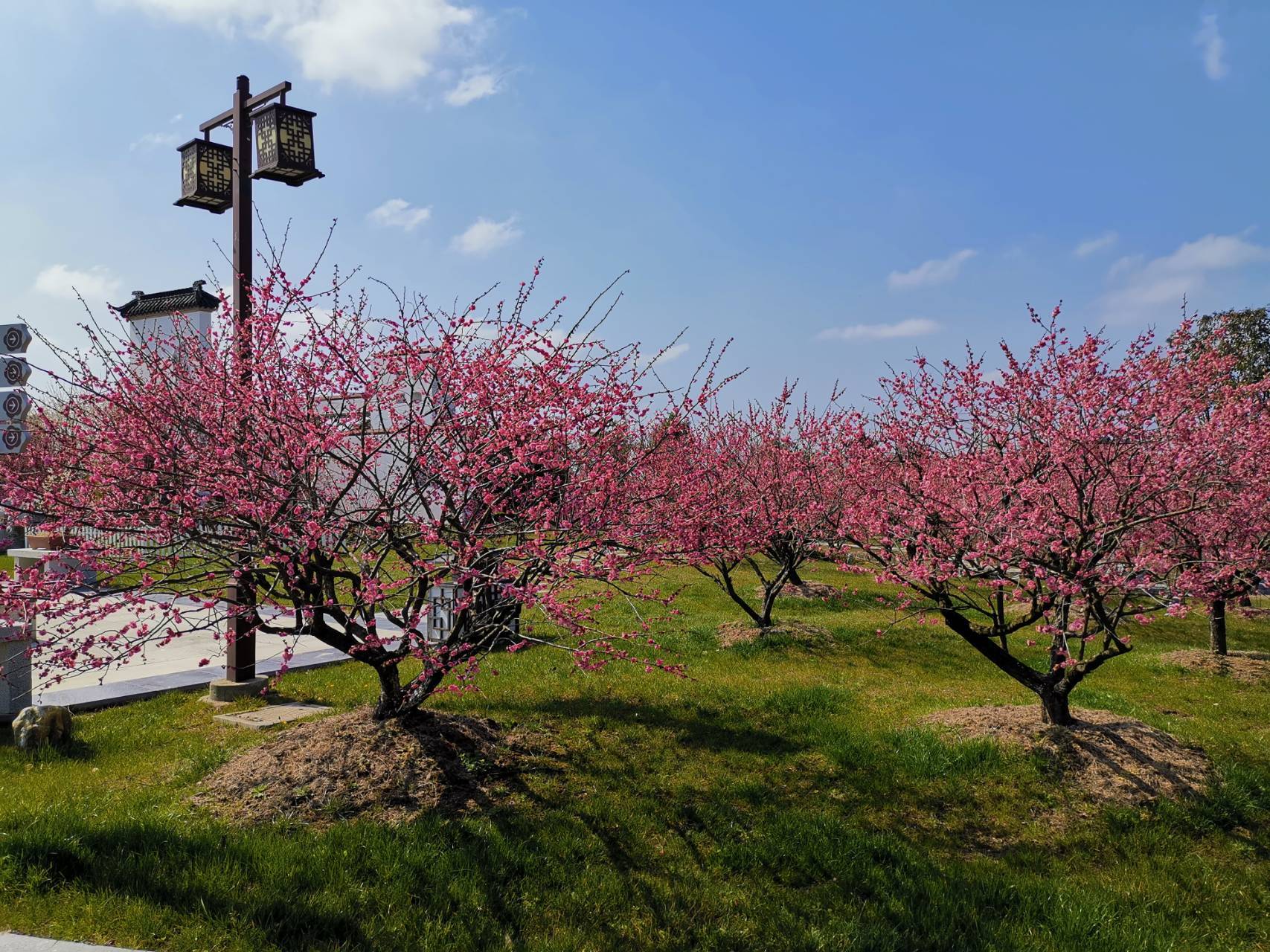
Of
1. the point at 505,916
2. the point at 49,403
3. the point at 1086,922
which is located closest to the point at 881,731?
the point at 1086,922

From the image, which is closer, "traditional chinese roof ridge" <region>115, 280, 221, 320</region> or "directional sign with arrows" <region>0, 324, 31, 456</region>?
"directional sign with arrows" <region>0, 324, 31, 456</region>

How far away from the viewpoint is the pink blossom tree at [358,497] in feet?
17.6

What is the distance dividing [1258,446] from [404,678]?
905 cm

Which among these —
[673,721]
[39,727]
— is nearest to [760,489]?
[673,721]

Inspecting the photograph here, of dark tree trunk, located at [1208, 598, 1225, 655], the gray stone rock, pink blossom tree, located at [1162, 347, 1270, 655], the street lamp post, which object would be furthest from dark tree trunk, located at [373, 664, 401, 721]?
dark tree trunk, located at [1208, 598, 1225, 655]

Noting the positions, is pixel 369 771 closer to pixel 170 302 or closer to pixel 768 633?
pixel 768 633

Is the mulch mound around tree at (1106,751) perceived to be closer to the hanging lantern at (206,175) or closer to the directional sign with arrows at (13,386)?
the directional sign with arrows at (13,386)

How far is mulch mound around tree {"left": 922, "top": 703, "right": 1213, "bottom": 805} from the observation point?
19.3ft

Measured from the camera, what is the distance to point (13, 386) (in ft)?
23.7

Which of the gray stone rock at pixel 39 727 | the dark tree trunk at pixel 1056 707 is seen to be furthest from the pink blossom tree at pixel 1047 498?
the gray stone rock at pixel 39 727

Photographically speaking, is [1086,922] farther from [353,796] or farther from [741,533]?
[741,533]

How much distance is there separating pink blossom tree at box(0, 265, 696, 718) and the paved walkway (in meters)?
1.03

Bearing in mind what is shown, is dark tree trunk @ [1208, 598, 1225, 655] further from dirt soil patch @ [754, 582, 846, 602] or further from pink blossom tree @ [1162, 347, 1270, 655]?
dirt soil patch @ [754, 582, 846, 602]

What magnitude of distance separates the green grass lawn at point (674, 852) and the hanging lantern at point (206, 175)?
5.84 meters
